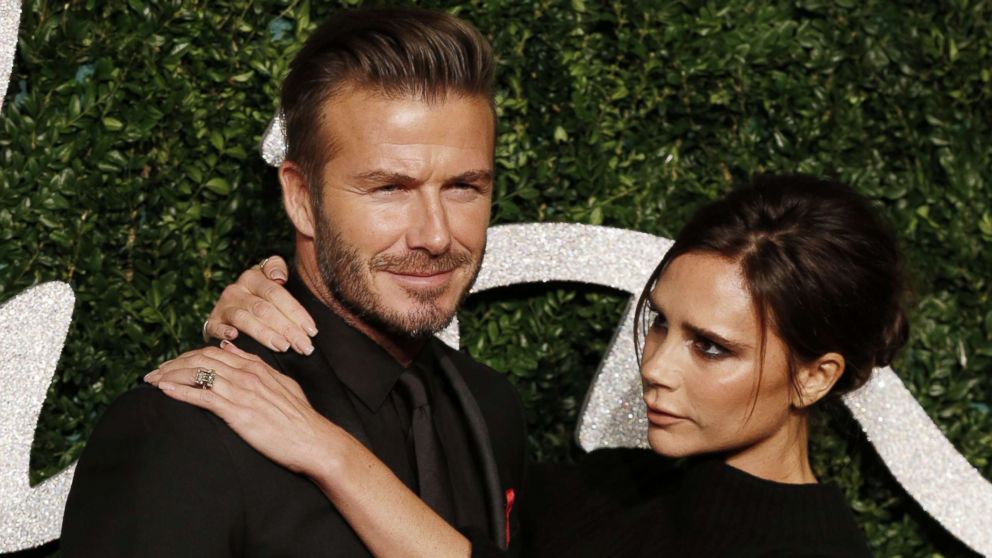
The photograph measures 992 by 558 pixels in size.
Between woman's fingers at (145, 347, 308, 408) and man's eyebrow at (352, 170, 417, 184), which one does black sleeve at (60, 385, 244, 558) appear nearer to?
woman's fingers at (145, 347, 308, 408)

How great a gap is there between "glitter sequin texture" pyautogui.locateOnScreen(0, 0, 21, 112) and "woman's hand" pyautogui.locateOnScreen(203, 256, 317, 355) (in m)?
0.80

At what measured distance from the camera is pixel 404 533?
2.12 meters

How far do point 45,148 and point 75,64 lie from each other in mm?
214

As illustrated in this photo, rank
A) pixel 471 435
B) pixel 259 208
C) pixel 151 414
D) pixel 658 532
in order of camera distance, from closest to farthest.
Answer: pixel 151 414 < pixel 471 435 < pixel 658 532 < pixel 259 208

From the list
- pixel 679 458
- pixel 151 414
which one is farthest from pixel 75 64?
pixel 679 458

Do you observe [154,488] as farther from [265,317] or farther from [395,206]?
[395,206]

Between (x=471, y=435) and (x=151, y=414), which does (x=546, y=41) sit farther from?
(x=151, y=414)

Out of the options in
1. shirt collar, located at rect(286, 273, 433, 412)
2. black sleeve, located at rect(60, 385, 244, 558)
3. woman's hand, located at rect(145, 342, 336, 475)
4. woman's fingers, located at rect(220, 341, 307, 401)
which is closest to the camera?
black sleeve, located at rect(60, 385, 244, 558)

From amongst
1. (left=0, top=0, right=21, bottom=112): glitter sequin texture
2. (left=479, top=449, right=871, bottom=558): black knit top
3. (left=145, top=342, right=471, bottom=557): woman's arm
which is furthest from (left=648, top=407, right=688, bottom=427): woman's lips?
(left=0, top=0, right=21, bottom=112): glitter sequin texture

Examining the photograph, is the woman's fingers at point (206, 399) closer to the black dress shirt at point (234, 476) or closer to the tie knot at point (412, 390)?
the black dress shirt at point (234, 476)

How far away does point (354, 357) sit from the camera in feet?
7.41

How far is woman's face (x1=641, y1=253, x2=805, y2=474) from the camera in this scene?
2.52 m

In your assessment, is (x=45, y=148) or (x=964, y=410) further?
(x=964, y=410)

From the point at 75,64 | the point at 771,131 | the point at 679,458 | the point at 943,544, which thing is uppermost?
the point at 771,131
